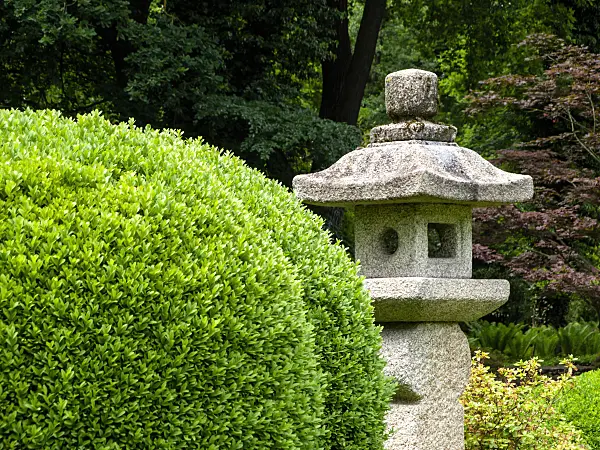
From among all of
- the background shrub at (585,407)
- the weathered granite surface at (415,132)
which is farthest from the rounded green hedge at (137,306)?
the background shrub at (585,407)

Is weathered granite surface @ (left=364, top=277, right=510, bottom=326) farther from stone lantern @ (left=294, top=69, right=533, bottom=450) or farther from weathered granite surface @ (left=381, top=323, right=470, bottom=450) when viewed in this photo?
weathered granite surface @ (left=381, top=323, right=470, bottom=450)

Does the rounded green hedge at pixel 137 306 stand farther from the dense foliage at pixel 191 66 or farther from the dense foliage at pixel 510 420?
the dense foliage at pixel 191 66

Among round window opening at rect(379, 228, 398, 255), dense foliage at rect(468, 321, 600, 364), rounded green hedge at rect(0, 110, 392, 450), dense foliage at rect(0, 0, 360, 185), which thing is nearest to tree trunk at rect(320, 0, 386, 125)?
dense foliage at rect(0, 0, 360, 185)

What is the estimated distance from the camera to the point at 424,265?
19.7 feet

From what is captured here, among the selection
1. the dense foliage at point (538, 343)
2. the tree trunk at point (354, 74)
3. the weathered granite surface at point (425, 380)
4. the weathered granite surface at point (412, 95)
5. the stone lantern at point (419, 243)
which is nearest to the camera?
the stone lantern at point (419, 243)

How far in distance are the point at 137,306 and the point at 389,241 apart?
407cm

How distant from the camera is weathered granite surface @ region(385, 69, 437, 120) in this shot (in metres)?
6.25

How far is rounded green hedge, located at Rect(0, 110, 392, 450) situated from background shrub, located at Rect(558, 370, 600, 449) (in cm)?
444

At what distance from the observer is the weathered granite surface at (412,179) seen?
18.6 ft

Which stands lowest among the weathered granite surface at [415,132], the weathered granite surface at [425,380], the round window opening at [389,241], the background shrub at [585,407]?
the background shrub at [585,407]

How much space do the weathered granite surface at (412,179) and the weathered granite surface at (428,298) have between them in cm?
57

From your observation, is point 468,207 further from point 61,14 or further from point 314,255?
point 61,14

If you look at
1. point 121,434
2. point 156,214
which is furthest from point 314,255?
point 121,434

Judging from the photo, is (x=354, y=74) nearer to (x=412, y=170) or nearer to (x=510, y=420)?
(x=510, y=420)
